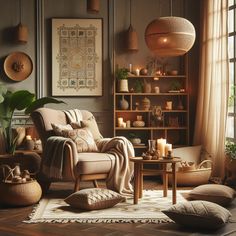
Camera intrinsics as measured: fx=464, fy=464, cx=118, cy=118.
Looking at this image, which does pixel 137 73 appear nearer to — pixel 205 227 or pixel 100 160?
pixel 100 160

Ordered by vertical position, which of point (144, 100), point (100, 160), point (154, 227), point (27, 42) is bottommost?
point (154, 227)

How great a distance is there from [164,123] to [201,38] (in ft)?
4.14

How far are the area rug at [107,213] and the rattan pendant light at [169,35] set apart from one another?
1456mm

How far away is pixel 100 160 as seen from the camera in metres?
4.70

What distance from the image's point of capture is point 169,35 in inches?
Result: 165

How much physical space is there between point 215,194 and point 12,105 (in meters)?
2.72

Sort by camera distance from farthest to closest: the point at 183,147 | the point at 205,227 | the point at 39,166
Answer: the point at 183,147 → the point at 39,166 → the point at 205,227

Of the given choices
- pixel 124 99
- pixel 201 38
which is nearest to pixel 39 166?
pixel 124 99

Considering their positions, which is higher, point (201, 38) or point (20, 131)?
point (201, 38)

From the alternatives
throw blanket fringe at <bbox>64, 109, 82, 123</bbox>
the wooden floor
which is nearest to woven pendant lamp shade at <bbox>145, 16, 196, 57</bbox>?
throw blanket fringe at <bbox>64, 109, 82, 123</bbox>

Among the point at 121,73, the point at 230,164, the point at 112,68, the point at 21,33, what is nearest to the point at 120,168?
the point at 230,164

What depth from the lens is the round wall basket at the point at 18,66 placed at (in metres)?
6.32

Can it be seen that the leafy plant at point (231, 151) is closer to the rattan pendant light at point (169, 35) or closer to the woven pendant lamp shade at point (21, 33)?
the rattan pendant light at point (169, 35)

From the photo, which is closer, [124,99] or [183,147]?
[183,147]
